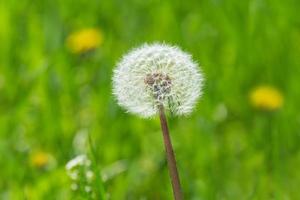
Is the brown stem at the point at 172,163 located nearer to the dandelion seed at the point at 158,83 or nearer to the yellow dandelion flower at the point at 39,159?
the dandelion seed at the point at 158,83

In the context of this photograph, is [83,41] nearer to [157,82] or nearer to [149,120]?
[149,120]

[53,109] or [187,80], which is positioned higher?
[53,109]

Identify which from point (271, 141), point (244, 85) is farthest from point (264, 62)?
point (271, 141)

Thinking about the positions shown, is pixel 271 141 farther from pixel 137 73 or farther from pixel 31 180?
pixel 137 73

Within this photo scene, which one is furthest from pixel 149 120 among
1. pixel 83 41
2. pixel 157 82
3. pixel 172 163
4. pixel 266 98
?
pixel 172 163

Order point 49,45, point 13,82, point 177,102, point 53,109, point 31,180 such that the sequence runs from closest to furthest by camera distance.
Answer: point 177,102
point 31,180
point 53,109
point 13,82
point 49,45

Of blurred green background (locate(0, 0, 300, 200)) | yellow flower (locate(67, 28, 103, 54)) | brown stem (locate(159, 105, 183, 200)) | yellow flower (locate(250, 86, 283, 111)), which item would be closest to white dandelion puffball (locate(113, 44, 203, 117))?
brown stem (locate(159, 105, 183, 200))

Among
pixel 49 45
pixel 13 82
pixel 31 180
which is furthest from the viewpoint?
pixel 49 45

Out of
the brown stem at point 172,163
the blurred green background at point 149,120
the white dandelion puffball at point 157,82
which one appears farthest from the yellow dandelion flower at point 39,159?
the brown stem at point 172,163
